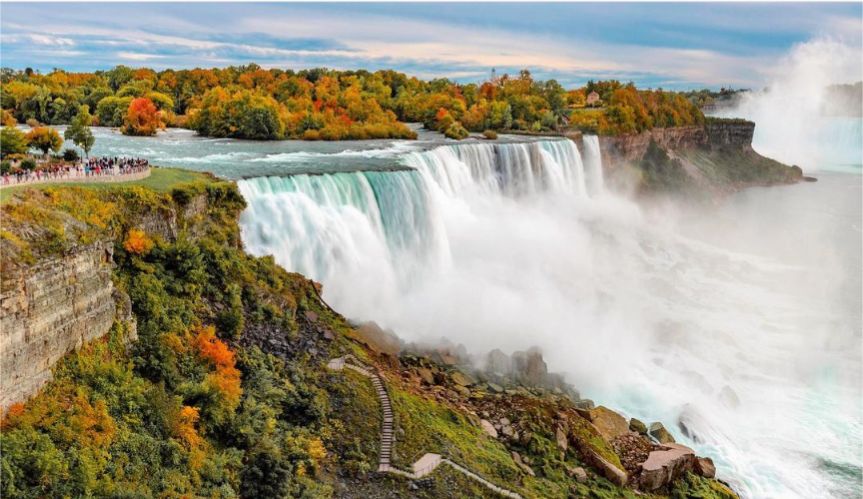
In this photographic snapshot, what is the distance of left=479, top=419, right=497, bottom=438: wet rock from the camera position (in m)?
19.6

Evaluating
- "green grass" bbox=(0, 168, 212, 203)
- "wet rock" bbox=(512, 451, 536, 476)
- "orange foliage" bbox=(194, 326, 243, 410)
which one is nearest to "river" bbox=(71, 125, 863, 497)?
"green grass" bbox=(0, 168, 212, 203)

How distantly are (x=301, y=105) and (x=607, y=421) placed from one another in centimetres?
4751

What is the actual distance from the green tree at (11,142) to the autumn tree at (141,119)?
23052 mm

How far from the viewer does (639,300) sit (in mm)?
35844

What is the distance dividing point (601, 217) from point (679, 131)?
109 feet

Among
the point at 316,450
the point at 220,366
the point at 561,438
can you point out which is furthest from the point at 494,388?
the point at 220,366

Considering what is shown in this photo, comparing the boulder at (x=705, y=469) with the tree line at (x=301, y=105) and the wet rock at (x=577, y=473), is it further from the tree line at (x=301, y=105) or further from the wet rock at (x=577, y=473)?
the tree line at (x=301, y=105)

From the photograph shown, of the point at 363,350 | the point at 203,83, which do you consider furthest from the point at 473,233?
the point at 203,83

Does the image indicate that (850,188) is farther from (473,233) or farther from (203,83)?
(203,83)

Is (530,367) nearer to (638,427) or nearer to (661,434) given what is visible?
(638,427)

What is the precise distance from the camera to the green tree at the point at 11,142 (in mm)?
26641

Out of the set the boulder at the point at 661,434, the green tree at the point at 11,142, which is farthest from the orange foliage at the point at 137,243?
the boulder at the point at 661,434

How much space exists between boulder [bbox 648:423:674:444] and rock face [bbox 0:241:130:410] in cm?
1588

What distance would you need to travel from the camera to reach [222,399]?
57.0 feet
